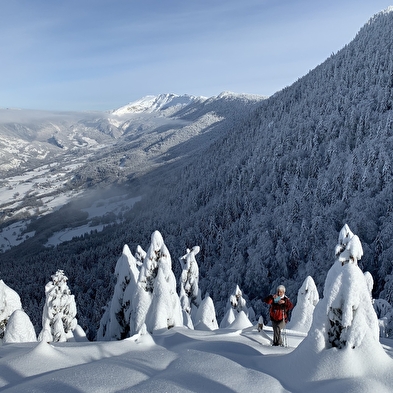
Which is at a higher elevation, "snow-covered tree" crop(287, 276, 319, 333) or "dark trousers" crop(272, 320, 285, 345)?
"dark trousers" crop(272, 320, 285, 345)

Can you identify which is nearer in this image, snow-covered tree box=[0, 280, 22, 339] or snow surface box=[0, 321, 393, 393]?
snow surface box=[0, 321, 393, 393]

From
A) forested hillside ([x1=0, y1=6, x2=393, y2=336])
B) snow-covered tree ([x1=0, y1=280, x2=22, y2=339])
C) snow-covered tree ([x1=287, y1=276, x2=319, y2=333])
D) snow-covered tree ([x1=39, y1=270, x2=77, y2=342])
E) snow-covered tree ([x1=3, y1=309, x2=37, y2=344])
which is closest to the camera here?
snow-covered tree ([x1=3, y1=309, x2=37, y2=344])

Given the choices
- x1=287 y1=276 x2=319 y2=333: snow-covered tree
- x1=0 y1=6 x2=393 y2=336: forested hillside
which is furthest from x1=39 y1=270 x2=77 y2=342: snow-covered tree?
x1=0 y1=6 x2=393 y2=336: forested hillside

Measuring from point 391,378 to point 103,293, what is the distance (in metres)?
90.0

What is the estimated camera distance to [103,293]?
292ft

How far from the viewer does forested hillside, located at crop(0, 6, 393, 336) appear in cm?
8275

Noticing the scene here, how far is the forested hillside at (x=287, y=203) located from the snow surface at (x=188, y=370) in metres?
55.4

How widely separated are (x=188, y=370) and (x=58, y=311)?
2173 centimetres

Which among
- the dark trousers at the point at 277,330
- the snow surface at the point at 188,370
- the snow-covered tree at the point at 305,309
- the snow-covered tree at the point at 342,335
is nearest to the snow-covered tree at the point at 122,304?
the snow surface at the point at 188,370

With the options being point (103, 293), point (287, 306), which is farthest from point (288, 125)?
point (287, 306)

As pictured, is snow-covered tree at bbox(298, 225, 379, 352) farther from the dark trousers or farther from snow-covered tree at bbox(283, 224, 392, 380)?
the dark trousers

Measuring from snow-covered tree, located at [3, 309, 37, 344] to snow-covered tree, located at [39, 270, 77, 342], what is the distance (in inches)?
308

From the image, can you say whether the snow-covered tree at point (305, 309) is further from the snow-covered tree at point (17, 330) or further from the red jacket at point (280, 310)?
the snow-covered tree at point (17, 330)

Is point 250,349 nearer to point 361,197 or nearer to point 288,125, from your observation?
point 361,197
